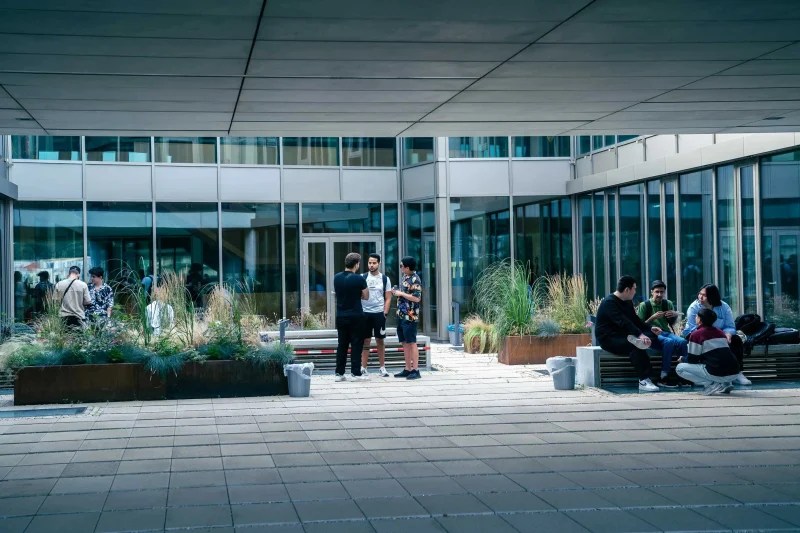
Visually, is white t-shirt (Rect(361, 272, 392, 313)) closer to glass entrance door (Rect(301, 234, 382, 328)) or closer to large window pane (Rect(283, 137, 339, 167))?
glass entrance door (Rect(301, 234, 382, 328))

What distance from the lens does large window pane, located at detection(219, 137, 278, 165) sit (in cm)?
Answer: 2292

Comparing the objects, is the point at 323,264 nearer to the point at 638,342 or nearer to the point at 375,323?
the point at 375,323

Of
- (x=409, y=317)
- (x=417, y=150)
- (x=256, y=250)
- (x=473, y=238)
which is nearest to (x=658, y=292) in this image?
(x=409, y=317)

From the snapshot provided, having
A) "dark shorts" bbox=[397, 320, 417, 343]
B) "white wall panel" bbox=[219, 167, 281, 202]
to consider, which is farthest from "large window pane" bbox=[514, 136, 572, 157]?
"dark shorts" bbox=[397, 320, 417, 343]

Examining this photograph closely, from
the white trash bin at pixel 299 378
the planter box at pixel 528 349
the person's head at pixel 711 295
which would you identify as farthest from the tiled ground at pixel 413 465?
the planter box at pixel 528 349

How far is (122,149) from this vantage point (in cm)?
2239

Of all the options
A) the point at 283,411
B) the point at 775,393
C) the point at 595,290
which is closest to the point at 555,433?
the point at 283,411

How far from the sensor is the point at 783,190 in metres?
15.1

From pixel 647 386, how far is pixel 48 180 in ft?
47.7

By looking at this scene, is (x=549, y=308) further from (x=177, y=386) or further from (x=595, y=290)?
(x=177, y=386)

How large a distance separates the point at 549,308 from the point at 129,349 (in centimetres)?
761

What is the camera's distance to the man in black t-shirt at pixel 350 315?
13.5 meters

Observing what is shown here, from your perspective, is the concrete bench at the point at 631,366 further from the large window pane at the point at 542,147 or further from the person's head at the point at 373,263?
the large window pane at the point at 542,147

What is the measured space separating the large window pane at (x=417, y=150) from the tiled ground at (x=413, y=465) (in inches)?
452
